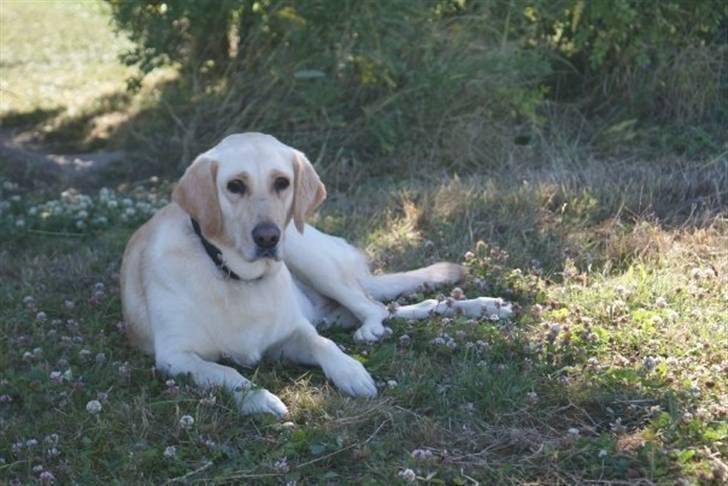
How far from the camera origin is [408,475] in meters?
3.29

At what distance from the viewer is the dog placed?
4059mm

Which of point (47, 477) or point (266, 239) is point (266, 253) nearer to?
point (266, 239)

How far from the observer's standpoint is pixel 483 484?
332 centimetres

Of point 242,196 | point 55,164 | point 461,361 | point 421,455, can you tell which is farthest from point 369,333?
point 55,164

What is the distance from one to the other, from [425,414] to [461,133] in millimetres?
3811

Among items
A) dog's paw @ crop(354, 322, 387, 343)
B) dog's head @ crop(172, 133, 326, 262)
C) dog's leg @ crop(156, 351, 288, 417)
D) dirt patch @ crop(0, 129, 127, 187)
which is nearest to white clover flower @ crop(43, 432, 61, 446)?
dog's leg @ crop(156, 351, 288, 417)

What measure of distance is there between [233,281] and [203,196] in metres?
0.38

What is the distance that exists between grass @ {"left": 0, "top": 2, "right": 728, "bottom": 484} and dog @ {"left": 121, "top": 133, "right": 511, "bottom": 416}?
0.09 meters

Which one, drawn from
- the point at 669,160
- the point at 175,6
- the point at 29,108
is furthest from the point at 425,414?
the point at 29,108

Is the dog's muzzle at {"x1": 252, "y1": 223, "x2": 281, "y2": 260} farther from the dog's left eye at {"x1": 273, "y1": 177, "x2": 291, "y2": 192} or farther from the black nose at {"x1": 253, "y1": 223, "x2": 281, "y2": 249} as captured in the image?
the dog's left eye at {"x1": 273, "y1": 177, "x2": 291, "y2": 192}

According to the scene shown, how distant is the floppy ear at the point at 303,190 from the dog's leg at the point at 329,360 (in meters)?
0.43

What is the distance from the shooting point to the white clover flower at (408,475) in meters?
3.28

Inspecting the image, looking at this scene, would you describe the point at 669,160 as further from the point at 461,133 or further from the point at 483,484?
the point at 483,484

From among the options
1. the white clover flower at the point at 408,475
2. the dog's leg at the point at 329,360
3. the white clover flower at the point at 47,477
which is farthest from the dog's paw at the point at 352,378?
the white clover flower at the point at 47,477
